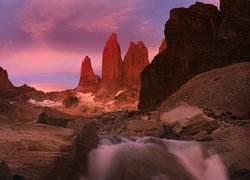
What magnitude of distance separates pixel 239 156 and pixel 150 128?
9509 millimetres

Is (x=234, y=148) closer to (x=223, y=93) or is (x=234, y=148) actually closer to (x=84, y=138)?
(x=84, y=138)

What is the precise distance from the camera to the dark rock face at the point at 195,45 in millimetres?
57781

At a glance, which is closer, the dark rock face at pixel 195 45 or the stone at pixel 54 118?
the stone at pixel 54 118

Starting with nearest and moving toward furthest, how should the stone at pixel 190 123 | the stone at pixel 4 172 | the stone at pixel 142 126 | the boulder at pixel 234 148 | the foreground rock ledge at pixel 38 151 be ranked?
the stone at pixel 4 172
the foreground rock ledge at pixel 38 151
the boulder at pixel 234 148
the stone at pixel 190 123
the stone at pixel 142 126

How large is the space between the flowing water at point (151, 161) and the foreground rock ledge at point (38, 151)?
165cm

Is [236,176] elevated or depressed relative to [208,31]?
depressed

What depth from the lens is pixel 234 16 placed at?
2372 inches

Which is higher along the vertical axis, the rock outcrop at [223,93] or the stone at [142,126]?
the rock outcrop at [223,93]

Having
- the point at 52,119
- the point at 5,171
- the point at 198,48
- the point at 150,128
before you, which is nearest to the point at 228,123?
Result: the point at 150,128

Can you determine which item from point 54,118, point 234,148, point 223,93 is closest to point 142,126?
point 54,118

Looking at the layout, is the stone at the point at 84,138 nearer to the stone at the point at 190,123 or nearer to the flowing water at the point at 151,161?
the flowing water at the point at 151,161

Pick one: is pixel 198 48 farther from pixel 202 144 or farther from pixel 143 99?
pixel 202 144

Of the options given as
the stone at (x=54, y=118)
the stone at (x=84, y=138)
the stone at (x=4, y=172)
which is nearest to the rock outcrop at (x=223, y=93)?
the stone at (x=54, y=118)

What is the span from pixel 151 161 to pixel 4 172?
5.70 meters
